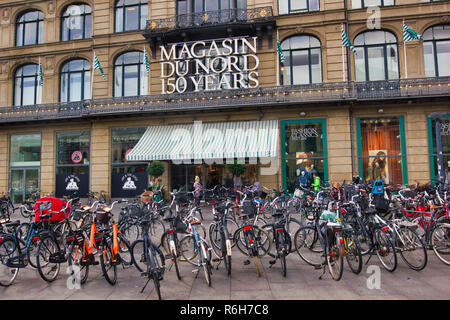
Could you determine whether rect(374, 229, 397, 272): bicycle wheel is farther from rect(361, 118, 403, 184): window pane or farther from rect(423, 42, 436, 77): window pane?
rect(423, 42, 436, 77): window pane

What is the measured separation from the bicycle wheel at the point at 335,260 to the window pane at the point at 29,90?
74.1ft

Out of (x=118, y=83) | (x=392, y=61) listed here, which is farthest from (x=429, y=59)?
(x=118, y=83)

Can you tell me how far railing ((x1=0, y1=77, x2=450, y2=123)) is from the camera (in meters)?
15.3

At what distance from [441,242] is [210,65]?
47.7ft

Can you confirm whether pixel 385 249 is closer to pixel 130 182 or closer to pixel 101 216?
pixel 101 216

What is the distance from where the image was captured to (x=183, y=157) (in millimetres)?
15227

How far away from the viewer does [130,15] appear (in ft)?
63.5

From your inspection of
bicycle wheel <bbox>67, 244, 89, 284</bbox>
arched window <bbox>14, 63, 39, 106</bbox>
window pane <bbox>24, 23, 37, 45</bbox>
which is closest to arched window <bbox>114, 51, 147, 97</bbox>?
arched window <bbox>14, 63, 39, 106</bbox>

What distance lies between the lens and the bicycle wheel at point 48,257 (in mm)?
5406

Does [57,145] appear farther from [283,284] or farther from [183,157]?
[283,284]

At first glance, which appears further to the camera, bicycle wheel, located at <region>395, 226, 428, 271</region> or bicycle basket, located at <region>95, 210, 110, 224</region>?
bicycle basket, located at <region>95, 210, 110, 224</region>

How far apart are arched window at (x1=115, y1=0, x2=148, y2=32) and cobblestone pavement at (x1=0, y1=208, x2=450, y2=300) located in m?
17.7

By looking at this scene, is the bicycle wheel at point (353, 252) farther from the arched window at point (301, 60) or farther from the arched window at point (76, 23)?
the arched window at point (76, 23)
